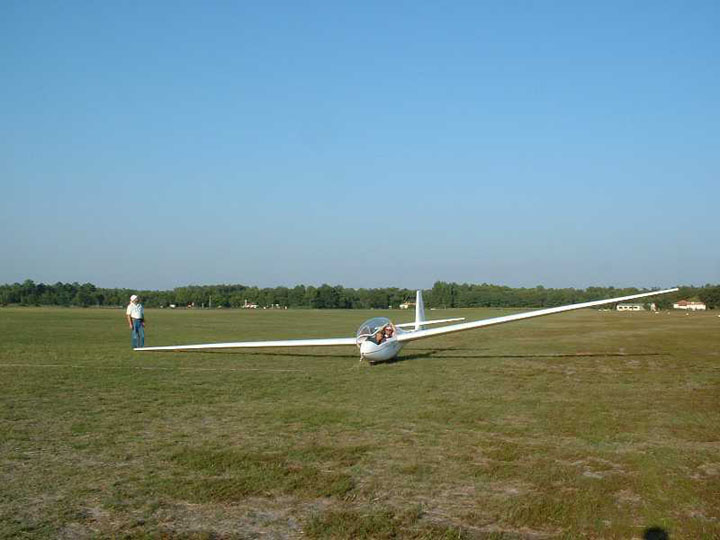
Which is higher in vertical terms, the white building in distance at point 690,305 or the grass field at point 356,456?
the white building in distance at point 690,305

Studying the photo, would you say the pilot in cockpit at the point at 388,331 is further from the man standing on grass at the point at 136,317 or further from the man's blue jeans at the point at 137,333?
the man's blue jeans at the point at 137,333

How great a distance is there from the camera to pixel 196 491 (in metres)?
4.70

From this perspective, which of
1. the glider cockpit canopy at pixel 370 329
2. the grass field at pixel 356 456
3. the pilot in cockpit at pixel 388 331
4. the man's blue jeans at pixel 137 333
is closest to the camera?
the grass field at pixel 356 456

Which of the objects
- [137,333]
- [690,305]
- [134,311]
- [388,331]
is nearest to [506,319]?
[388,331]

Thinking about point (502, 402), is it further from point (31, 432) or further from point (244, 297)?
point (244, 297)

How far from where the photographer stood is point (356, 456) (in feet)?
18.9

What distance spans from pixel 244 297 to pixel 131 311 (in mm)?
121942

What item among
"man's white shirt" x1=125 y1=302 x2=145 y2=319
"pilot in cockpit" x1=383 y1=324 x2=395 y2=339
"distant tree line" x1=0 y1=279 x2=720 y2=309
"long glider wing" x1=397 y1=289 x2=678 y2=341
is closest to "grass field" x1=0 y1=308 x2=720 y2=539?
"long glider wing" x1=397 y1=289 x2=678 y2=341

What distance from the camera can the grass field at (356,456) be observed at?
13.5ft

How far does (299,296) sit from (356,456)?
123560mm

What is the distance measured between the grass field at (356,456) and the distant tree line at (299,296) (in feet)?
317

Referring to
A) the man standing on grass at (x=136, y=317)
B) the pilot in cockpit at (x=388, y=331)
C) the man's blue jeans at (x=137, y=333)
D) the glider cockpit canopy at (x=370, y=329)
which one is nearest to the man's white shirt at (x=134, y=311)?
the man standing on grass at (x=136, y=317)

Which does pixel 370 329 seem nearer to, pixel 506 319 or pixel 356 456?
pixel 506 319

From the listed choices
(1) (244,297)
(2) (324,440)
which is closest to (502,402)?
(2) (324,440)
